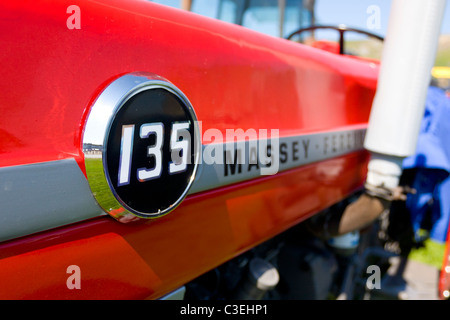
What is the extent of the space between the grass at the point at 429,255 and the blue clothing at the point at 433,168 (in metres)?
1.00

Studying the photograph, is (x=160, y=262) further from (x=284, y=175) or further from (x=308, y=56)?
(x=308, y=56)

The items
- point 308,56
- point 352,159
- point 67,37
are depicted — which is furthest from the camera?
point 352,159

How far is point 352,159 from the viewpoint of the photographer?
4.71 ft

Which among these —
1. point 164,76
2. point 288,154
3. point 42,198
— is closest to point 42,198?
point 42,198

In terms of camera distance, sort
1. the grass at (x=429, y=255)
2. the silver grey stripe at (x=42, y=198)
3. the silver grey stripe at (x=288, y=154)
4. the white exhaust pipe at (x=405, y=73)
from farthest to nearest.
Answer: the grass at (x=429, y=255)
the white exhaust pipe at (x=405, y=73)
the silver grey stripe at (x=288, y=154)
the silver grey stripe at (x=42, y=198)

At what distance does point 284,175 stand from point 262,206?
0.12m

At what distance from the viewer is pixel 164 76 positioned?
672mm

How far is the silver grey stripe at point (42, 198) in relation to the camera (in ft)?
1.55

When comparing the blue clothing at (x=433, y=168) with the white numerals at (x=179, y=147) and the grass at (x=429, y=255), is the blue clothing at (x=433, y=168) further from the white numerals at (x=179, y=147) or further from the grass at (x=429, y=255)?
the white numerals at (x=179, y=147)

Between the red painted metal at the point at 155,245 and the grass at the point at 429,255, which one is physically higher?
the red painted metal at the point at 155,245

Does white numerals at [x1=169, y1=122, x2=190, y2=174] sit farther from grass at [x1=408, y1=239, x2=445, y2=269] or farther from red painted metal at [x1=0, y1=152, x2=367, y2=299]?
grass at [x1=408, y1=239, x2=445, y2=269]

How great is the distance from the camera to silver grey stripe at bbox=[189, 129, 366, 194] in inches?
31.0

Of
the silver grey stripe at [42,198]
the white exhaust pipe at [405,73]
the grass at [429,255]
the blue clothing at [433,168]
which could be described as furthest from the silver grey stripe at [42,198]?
the grass at [429,255]
